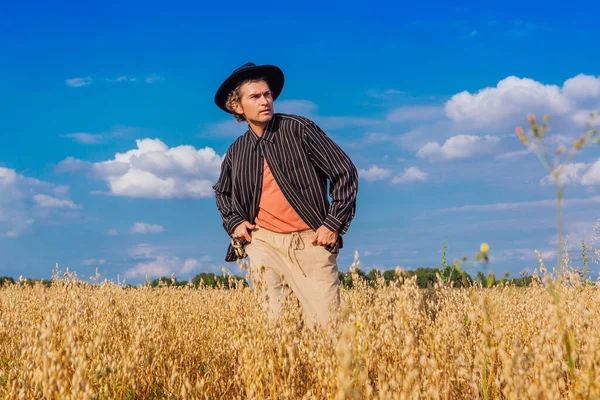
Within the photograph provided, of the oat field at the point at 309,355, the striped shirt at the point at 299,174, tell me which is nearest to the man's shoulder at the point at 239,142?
the striped shirt at the point at 299,174

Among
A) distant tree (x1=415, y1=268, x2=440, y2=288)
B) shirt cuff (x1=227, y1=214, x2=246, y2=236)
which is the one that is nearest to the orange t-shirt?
shirt cuff (x1=227, y1=214, x2=246, y2=236)

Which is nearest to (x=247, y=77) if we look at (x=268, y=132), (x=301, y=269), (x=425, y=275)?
(x=268, y=132)

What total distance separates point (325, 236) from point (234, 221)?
2.68ft

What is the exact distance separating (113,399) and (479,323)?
270cm

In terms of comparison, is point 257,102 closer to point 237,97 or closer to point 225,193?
point 237,97

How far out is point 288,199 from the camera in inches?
167

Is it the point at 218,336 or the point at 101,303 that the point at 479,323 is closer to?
the point at 218,336

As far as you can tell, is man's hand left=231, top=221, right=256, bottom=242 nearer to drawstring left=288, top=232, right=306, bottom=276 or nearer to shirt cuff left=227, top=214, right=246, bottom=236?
shirt cuff left=227, top=214, right=246, bottom=236

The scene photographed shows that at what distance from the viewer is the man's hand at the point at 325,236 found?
4094 mm

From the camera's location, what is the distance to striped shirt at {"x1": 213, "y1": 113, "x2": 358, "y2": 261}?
4211mm

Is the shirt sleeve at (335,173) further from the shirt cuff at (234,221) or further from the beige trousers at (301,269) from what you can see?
the shirt cuff at (234,221)

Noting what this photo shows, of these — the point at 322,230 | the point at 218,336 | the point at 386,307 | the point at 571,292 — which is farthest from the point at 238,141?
the point at 571,292

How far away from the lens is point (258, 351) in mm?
2521

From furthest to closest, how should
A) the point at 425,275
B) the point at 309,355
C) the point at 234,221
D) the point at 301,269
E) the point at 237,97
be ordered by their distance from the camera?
1. the point at 425,275
2. the point at 237,97
3. the point at 234,221
4. the point at 301,269
5. the point at 309,355
